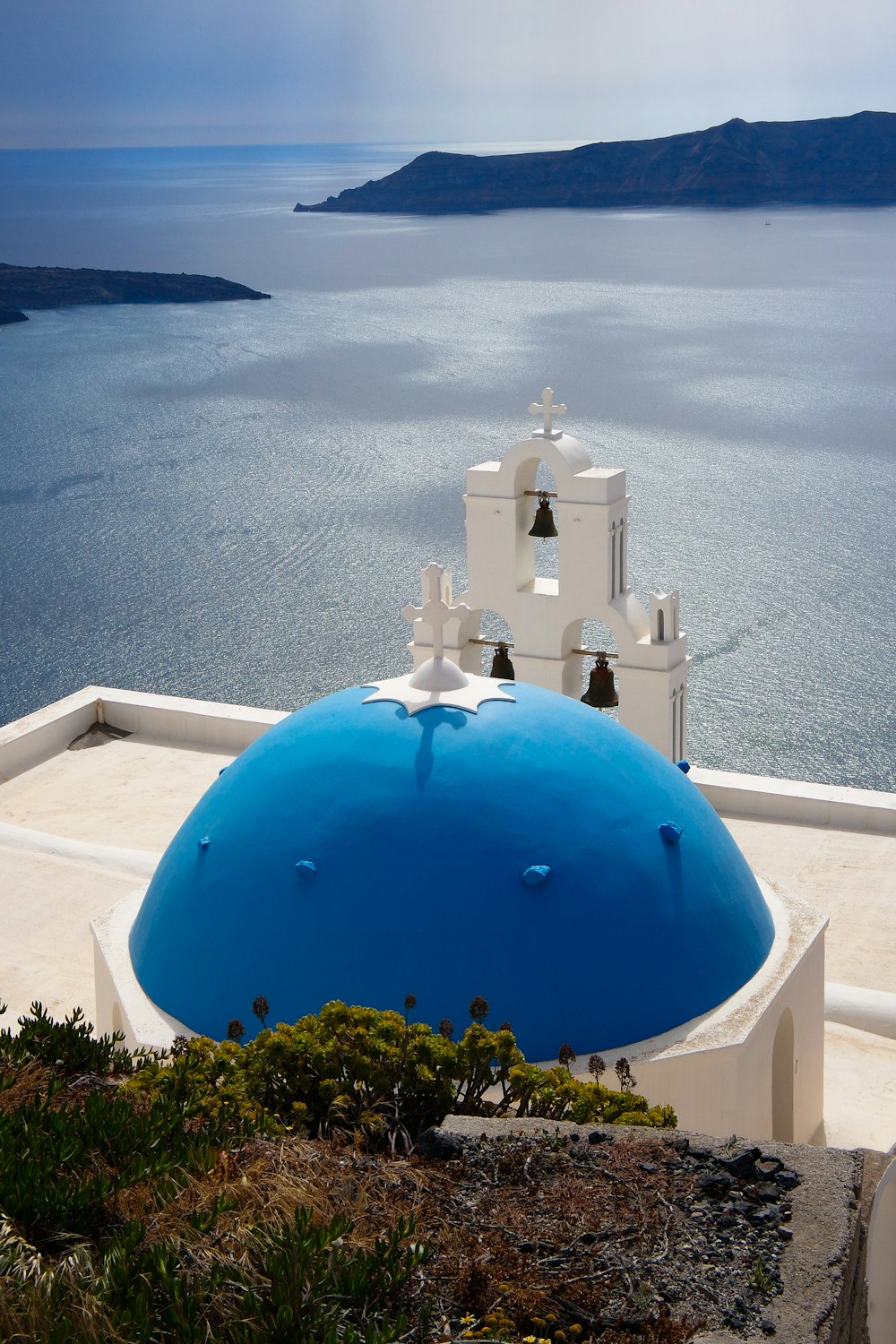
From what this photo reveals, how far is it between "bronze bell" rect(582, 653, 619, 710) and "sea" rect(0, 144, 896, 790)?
660 inches

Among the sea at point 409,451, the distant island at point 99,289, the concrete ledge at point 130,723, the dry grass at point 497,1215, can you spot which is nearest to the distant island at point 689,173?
the sea at point 409,451

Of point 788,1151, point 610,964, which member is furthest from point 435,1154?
point 610,964

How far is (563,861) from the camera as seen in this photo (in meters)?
10.2

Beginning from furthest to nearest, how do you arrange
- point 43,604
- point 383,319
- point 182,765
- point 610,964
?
point 383,319 → point 43,604 → point 182,765 → point 610,964

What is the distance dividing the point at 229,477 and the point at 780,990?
4924 centimetres

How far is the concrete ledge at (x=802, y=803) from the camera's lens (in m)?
17.8

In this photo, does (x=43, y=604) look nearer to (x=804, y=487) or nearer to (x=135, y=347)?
(x=804, y=487)

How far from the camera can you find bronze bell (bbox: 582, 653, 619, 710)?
52.3ft

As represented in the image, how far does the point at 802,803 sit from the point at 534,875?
870 cm

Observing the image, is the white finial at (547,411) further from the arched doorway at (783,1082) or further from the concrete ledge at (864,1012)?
the arched doorway at (783,1082)

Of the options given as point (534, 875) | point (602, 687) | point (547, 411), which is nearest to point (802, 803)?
point (602, 687)

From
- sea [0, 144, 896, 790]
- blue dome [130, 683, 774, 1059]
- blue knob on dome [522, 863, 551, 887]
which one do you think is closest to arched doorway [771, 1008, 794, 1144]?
blue dome [130, 683, 774, 1059]

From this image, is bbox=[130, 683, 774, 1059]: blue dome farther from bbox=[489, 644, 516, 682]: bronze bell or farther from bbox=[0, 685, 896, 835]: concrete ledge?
bbox=[0, 685, 896, 835]: concrete ledge

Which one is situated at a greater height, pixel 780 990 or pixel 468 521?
pixel 468 521
